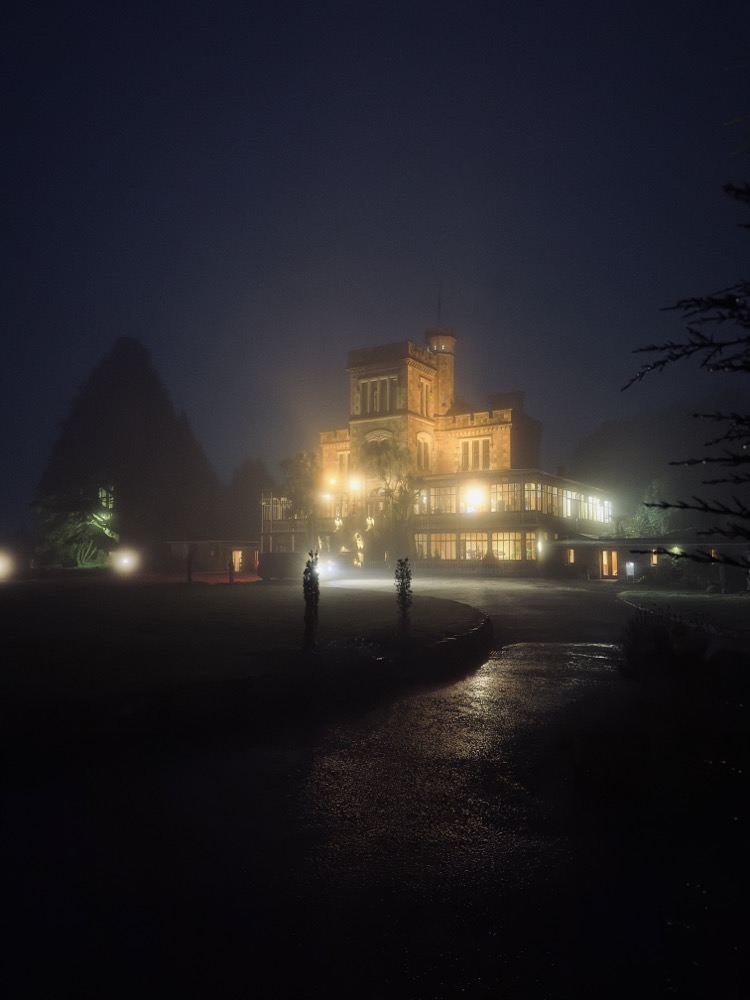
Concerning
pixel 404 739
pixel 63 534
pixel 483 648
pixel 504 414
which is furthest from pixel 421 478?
pixel 404 739

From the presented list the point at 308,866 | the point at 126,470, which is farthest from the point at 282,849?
the point at 126,470

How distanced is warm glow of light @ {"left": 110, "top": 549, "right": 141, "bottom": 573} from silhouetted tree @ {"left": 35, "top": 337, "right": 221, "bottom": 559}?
255 centimetres

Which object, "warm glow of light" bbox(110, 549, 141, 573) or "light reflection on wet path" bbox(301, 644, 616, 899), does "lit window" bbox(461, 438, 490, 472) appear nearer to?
"warm glow of light" bbox(110, 549, 141, 573)

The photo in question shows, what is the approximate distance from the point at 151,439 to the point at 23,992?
246 feet

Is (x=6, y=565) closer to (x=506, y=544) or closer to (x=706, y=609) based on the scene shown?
(x=506, y=544)

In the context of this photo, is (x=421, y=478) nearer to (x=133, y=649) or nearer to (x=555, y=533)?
(x=555, y=533)

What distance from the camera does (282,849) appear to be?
5000 mm

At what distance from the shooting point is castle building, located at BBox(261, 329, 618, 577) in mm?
54375

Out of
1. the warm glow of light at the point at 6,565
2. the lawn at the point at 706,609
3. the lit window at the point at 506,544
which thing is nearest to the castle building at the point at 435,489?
the lit window at the point at 506,544

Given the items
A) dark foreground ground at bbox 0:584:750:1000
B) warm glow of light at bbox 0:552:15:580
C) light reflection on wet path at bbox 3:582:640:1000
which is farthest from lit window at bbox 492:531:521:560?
light reflection on wet path at bbox 3:582:640:1000

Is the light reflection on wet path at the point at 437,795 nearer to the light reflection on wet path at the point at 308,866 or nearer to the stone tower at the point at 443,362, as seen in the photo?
the light reflection on wet path at the point at 308,866

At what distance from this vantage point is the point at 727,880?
443cm

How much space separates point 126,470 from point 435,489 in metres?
27.3

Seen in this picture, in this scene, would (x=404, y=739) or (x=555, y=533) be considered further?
(x=555, y=533)
